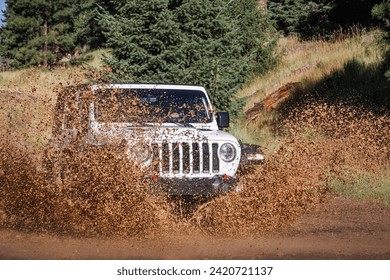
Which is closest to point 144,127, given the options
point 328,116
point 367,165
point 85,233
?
point 85,233

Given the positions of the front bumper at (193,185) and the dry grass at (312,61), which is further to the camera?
the dry grass at (312,61)

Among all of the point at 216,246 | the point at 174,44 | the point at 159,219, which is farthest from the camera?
the point at 174,44

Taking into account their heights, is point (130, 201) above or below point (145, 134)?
below

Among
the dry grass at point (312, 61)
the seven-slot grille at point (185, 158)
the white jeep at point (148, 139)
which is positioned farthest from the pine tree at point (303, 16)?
the seven-slot grille at point (185, 158)

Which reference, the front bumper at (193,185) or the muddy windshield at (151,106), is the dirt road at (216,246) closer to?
the front bumper at (193,185)

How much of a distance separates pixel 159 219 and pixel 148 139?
87 cm

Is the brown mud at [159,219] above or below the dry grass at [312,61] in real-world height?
above

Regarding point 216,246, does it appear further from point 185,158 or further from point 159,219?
point 185,158

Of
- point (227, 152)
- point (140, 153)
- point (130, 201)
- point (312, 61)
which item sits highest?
point (140, 153)

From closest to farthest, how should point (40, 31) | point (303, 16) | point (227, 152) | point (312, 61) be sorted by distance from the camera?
point (227, 152) < point (312, 61) < point (303, 16) < point (40, 31)

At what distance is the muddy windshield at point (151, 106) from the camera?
27.9 feet

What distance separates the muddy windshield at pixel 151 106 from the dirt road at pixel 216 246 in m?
1.63

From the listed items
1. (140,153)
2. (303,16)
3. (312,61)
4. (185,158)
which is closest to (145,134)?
(140,153)

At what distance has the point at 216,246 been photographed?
7195 millimetres
